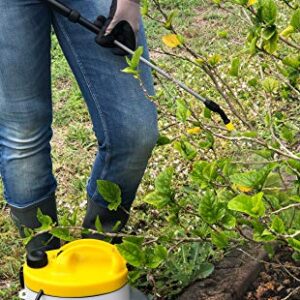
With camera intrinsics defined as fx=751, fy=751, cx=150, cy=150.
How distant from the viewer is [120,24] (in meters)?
2.13

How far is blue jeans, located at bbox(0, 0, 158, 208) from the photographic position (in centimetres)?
217

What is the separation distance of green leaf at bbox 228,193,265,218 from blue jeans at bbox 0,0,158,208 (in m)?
0.67

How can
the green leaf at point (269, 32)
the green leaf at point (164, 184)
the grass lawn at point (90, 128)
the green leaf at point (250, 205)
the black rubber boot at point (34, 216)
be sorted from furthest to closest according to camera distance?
the grass lawn at point (90, 128) < the black rubber boot at point (34, 216) < the green leaf at point (164, 184) < the green leaf at point (269, 32) < the green leaf at point (250, 205)

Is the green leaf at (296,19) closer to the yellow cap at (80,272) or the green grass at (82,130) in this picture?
the green grass at (82,130)

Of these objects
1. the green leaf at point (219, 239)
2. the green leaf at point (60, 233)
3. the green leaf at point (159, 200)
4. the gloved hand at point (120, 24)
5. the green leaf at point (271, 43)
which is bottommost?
the green leaf at point (60, 233)

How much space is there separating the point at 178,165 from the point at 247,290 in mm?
1142

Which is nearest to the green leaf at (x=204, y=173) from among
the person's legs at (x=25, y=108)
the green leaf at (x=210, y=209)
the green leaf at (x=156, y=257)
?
the green leaf at (x=210, y=209)

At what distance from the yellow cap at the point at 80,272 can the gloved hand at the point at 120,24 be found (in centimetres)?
59

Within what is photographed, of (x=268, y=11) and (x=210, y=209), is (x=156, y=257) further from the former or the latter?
(x=268, y=11)

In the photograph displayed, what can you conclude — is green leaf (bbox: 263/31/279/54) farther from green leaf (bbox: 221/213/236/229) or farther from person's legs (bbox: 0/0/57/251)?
person's legs (bbox: 0/0/57/251)

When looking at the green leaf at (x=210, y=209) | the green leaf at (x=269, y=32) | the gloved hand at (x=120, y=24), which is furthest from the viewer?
the gloved hand at (x=120, y=24)

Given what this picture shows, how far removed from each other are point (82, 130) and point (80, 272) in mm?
2122

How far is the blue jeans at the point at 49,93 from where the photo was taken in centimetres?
217

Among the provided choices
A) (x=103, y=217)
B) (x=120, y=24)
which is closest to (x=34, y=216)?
(x=103, y=217)
